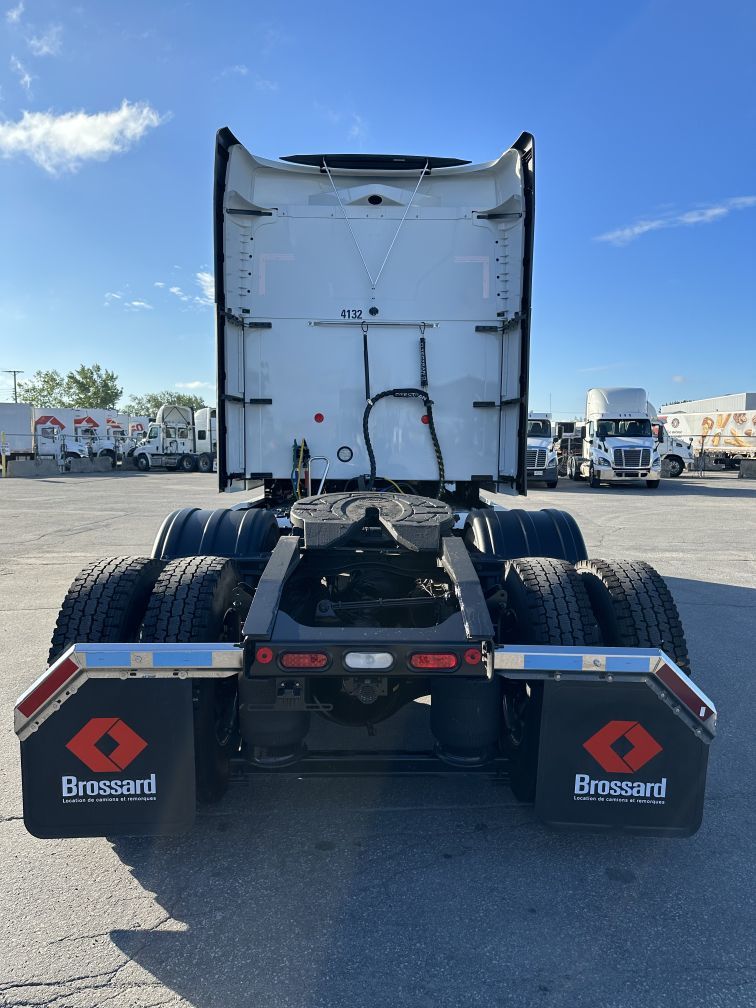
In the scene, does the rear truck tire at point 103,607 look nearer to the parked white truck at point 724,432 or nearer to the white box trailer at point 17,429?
the parked white truck at point 724,432

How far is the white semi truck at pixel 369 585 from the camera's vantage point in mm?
2424

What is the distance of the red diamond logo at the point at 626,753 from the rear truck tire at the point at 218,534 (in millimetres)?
2425

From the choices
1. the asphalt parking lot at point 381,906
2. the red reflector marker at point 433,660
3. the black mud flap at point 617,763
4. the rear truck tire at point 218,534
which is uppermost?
the rear truck tire at point 218,534

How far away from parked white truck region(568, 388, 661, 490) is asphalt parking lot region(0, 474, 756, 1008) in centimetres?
2040

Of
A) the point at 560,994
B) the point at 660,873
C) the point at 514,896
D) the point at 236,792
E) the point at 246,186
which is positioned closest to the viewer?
the point at 560,994

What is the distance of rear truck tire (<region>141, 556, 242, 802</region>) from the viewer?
2574 millimetres

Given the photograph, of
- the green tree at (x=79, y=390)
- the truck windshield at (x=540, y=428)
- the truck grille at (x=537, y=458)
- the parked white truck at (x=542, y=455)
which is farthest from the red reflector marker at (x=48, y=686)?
the green tree at (x=79, y=390)

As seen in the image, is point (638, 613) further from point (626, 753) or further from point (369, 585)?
point (369, 585)

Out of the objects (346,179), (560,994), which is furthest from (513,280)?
(560,994)

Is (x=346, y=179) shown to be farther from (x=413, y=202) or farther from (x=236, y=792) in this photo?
(x=236, y=792)

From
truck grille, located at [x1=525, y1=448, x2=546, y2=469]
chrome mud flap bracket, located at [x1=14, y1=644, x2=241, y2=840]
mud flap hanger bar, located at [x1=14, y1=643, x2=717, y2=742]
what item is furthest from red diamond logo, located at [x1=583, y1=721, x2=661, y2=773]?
truck grille, located at [x1=525, y1=448, x2=546, y2=469]

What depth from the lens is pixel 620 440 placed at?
23.0 m

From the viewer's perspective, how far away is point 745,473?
1177 inches

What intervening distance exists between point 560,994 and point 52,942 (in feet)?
5.48
